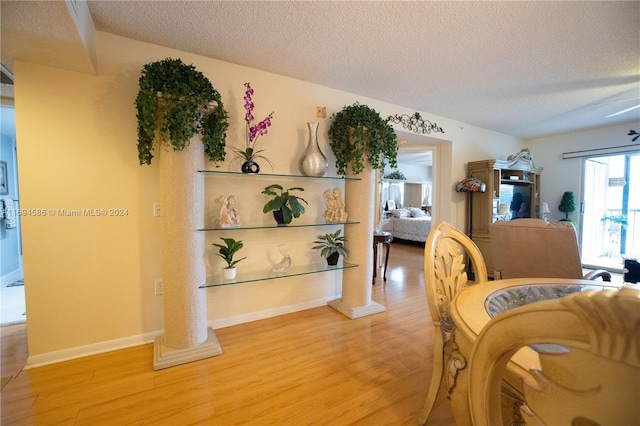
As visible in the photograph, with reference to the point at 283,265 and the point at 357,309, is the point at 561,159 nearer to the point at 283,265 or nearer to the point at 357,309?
the point at 357,309

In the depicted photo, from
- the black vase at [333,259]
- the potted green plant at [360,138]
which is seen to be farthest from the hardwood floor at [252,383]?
the potted green plant at [360,138]

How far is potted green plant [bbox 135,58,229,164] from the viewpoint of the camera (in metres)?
1.82

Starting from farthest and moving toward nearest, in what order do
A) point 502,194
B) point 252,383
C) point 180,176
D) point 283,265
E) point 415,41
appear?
1. point 502,194
2. point 283,265
3. point 415,41
4. point 180,176
5. point 252,383

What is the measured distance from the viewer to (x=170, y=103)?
5.99ft

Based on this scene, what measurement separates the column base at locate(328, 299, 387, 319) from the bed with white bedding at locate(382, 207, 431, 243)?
3849 mm

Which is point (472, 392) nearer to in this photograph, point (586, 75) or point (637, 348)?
point (637, 348)

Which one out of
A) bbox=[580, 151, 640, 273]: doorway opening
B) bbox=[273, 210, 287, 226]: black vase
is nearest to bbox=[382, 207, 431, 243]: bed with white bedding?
bbox=[580, 151, 640, 273]: doorway opening

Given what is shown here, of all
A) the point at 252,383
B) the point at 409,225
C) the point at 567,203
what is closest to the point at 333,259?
the point at 252,383

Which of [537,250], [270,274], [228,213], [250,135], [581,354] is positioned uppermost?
[250,135]

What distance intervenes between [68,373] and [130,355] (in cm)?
34

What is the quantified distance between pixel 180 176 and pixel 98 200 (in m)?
0.69

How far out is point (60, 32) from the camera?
1513 mm

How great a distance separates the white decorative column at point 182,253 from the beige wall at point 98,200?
0.30 metres

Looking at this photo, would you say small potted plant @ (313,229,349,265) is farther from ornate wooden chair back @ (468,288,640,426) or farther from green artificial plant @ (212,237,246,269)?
ornate wooden chair back @ (468,288,640,426)
